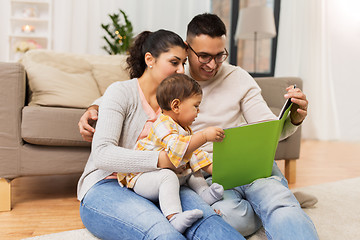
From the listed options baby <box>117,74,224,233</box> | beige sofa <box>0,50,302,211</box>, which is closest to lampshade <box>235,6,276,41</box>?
beige sofa <box>0,50,302,211</box>

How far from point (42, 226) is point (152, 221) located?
65cm

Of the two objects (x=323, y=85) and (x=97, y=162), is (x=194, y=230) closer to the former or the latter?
(x=97, y=162)

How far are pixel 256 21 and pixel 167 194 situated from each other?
3162 mm

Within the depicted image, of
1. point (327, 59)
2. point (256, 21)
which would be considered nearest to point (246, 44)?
point (256, 21)

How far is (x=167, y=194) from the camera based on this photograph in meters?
1.13

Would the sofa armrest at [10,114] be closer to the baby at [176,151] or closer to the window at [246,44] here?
the baby at [176,151]

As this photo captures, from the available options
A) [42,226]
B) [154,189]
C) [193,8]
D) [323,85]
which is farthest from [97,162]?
[323,85]

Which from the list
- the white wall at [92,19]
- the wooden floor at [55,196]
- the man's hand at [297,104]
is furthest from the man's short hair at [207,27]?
the white wall at [92,19]

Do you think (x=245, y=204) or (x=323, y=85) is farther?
(x=323, y=85)

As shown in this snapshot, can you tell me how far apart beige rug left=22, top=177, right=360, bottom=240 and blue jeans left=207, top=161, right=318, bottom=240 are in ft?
0.49

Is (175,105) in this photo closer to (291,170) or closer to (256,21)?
(291,170)

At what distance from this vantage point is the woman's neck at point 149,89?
1.42 m

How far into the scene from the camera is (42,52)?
243 centimetres

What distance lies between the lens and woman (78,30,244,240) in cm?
110
